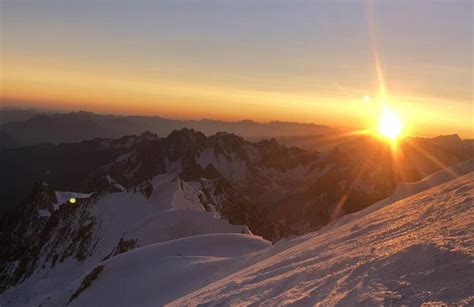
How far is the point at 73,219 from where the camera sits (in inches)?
3647

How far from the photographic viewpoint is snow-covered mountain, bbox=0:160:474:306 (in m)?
11.9

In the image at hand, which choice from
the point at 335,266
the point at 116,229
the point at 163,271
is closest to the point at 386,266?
the point at 335,266

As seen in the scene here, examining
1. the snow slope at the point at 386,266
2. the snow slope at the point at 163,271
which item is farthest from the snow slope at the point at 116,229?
the snow slope at the point at 386,266

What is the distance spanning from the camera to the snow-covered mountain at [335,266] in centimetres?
1193

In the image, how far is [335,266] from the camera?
15.7 meters

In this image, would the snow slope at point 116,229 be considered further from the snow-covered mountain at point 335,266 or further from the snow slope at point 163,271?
the snow-covered mountain at point 335,266

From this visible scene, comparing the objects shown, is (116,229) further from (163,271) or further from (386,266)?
(386,266)

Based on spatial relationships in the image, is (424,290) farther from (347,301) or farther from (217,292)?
(217,292)

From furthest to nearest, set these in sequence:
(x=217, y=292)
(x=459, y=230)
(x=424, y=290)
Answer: (x=217, y=292), (x=459, y=230), (x=424, y=290)

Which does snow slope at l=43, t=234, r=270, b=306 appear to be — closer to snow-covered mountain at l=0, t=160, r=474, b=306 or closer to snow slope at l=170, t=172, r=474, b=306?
snow-covered mountain at l=0, t=160, r=474, b=306

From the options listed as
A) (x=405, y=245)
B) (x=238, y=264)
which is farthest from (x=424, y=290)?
(x=238, y=264)

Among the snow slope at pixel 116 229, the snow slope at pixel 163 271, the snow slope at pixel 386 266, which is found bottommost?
the snow slope at pixel 116 229

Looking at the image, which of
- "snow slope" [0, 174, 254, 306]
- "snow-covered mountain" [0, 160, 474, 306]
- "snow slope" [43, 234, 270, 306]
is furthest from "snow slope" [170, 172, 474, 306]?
"snow slope" [0, 174, 254, 306]

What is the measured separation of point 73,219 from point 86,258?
1994cm
